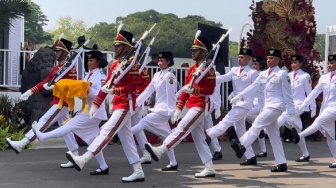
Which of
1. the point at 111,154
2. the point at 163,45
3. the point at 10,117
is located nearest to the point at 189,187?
the point at 111,154

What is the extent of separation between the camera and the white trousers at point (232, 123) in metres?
12.1

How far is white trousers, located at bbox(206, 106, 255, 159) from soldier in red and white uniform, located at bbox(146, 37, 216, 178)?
3.70 feet

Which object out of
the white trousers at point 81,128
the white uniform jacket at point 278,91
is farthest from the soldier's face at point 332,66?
the white trousers at point 81,128

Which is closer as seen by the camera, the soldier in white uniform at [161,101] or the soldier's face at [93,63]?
the soldier's face at [93,63]

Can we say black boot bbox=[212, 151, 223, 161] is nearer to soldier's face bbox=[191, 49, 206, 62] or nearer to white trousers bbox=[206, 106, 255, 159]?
white trousers bbox=[206, 106, 255, 159]

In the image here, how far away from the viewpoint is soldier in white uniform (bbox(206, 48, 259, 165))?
40.4ft

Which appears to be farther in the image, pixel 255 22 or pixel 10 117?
pixel 255 22

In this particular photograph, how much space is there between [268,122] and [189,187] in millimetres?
2419

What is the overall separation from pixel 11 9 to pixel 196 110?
7434mm

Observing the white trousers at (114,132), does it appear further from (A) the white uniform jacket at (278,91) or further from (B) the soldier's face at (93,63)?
(A) the white uniform jacket at (278,91)

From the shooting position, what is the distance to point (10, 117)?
646 inches

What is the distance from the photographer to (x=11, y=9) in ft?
54.3

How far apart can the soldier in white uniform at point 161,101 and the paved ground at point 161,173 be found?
660mm

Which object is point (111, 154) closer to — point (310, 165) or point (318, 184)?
point (310, 165)
